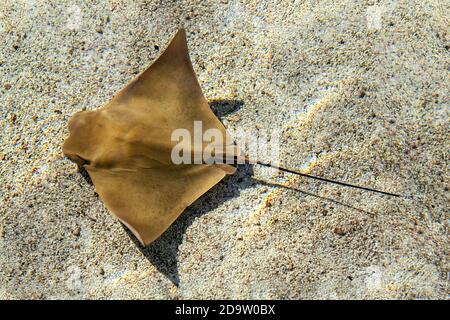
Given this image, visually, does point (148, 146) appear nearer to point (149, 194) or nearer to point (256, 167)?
point (149, 194)

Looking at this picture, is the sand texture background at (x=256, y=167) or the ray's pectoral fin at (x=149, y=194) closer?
the ray's pectoral fin at (x=149, y=194)

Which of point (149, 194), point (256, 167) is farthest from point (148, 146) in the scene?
point (256, 167)

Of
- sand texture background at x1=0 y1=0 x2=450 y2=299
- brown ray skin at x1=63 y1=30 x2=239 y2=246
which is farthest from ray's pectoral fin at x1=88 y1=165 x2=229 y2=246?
sand texture background at x1=0 y1=0 x2=450 y2=299

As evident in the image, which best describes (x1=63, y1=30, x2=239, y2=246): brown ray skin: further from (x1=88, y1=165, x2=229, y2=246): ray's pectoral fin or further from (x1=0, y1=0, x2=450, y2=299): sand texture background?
(x1=0, y1=0, x2=450, y2=299): sand texture background

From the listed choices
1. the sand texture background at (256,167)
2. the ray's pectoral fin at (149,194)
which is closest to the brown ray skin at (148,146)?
the ray's pectoral fin at (149,194)

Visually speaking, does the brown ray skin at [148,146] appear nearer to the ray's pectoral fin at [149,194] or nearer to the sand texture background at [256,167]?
the ray's pectoral fin at [149,194]
